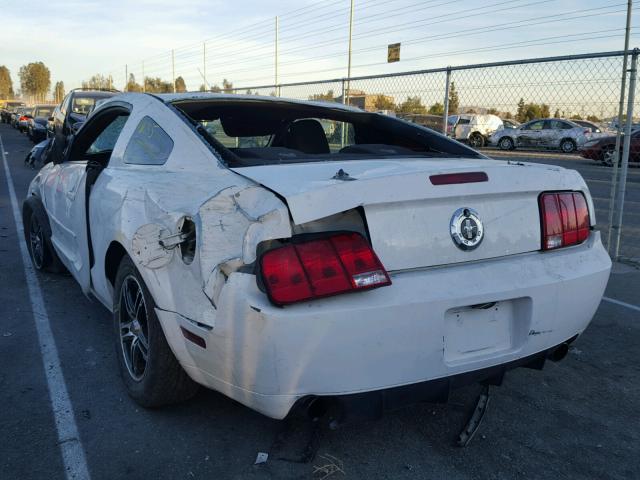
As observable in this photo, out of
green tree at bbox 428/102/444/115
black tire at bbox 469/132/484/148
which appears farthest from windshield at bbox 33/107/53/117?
green tree at bbox 428/102/444/115

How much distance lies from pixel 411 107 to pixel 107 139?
550 cm

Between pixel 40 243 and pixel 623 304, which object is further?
pixel 40 243

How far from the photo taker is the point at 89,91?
1409cm

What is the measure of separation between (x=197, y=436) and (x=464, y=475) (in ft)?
3.87

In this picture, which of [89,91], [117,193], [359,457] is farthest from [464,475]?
[89,91]

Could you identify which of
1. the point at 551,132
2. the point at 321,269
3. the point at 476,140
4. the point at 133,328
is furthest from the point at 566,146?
the point at 321,269

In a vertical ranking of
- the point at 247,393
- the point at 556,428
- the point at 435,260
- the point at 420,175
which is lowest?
the point at 556,428

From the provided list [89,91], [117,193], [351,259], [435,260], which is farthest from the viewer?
[89,91]

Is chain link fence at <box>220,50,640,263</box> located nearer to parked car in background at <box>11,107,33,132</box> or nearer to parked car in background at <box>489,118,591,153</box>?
parked car in background at <box>489,118,591,153</box>

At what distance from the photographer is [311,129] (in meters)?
3.97

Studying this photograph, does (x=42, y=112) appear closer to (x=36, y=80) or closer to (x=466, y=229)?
(x=466, y=229)

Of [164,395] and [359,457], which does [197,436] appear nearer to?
[164,395]

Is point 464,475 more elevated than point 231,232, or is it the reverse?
point 231,232

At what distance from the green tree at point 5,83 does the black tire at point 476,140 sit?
126 meters
